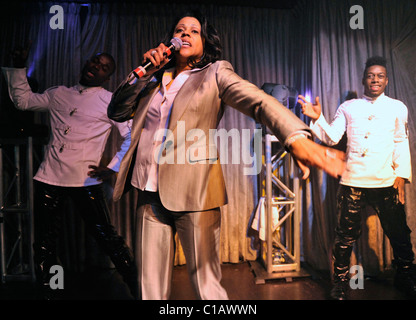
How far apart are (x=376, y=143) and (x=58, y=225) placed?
288cm

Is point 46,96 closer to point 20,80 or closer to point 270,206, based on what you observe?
point 20,80

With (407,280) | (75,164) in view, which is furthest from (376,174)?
(75,164)

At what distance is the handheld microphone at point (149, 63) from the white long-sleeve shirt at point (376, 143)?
65.2 inches

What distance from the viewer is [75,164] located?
245 cm

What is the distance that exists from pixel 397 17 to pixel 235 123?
1.95m

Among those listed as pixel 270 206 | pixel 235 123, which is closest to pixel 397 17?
pixel 235 123

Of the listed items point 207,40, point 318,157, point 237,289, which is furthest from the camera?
point 237,289

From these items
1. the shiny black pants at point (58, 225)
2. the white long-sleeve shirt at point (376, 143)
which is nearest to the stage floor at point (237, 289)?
the shiny black pants at point (58, 225)

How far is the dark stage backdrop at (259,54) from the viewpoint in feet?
9.48

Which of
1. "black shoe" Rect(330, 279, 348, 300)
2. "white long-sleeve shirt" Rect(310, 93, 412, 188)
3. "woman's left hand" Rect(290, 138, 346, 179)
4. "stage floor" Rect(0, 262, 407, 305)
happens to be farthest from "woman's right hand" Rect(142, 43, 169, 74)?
"black shoe" Rect(330, 279, 348, 300)

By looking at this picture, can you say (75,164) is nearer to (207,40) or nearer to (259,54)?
(207,40)

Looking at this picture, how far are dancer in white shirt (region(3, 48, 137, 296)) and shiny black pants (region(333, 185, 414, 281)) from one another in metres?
1.79

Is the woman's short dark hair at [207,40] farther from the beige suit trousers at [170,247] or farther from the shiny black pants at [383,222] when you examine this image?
the shiny black pants at [383,222]

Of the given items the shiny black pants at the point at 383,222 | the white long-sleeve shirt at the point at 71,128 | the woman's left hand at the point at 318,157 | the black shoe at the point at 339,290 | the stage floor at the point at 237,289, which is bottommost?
the stage floor at the point at 237,289
